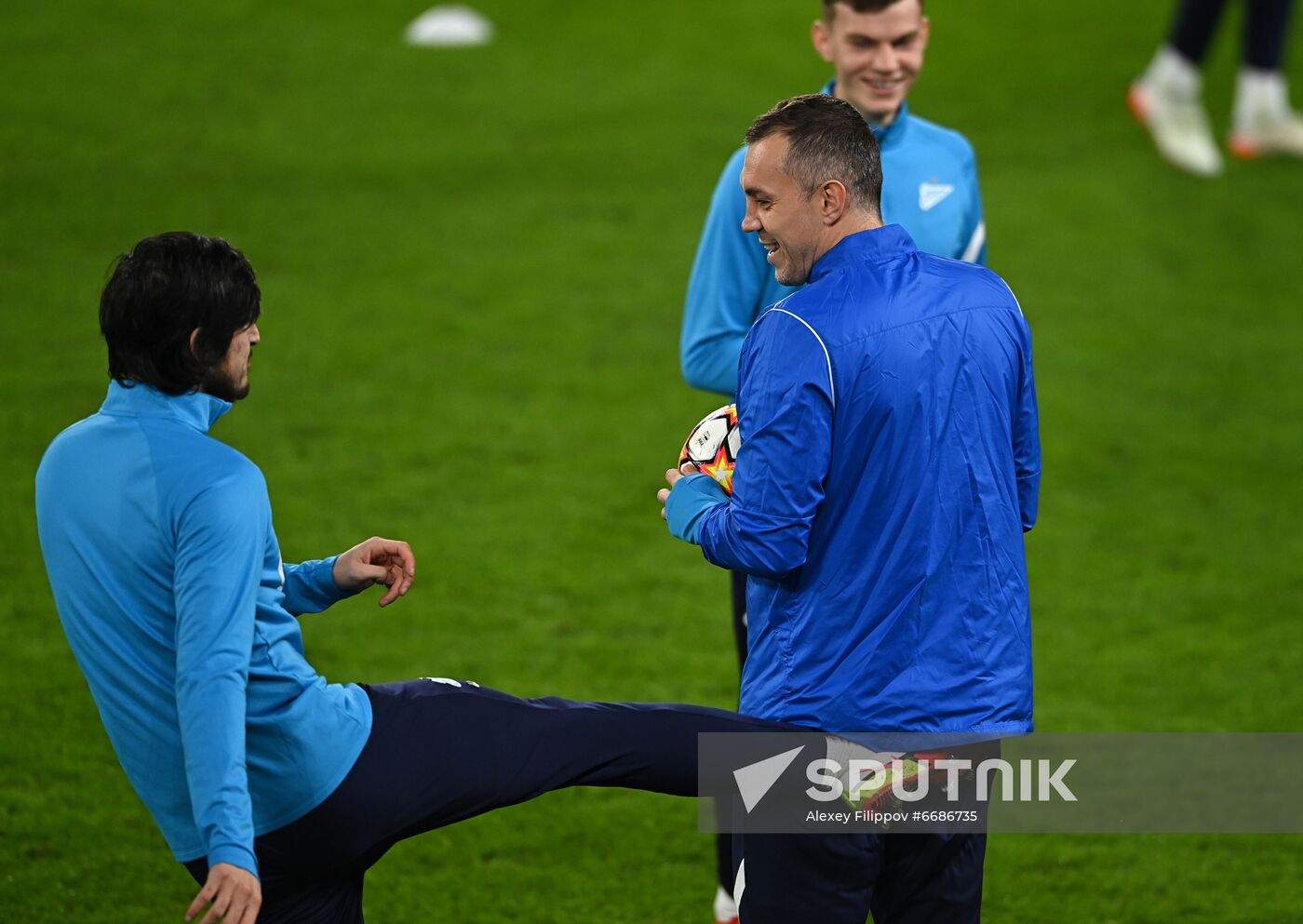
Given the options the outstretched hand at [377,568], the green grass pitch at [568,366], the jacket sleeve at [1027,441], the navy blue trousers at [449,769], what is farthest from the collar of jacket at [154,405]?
the green grass pitch at [568,366]

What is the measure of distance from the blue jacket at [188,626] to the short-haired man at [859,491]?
0.71 metres

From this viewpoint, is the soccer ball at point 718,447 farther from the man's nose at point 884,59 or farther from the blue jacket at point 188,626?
the man's nose at point 884,59

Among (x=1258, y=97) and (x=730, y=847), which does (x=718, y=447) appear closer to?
(x=730, y=847)

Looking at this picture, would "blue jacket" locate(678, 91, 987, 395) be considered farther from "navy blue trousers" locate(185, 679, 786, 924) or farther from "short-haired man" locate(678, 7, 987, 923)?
"navy blue trousers" locate(185, 679, 786, 924)

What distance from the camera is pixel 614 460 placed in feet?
22.2

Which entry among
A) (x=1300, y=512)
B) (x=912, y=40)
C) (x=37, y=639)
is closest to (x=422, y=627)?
(x=37, y=639)

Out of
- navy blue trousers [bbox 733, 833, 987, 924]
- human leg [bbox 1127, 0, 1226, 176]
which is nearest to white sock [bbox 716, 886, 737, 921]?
navy blue trousers [bbox 733, 833, 987, 924]

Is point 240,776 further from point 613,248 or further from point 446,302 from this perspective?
point 613,248

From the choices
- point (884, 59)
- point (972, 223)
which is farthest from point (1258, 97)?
point (884, 59)

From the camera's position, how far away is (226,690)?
2.38 m

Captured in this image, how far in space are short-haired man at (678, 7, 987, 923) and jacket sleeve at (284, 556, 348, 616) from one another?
111 centimetres

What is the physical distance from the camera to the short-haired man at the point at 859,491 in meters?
2.56

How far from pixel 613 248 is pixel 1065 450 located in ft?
9.09

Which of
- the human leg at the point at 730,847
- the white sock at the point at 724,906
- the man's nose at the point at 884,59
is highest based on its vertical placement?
the man's nose at the point at 884,59
